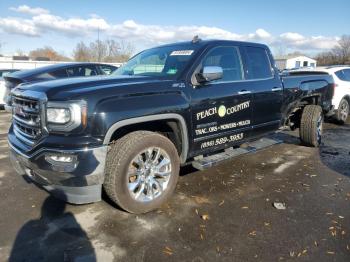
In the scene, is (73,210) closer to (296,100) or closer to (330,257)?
(330,257)

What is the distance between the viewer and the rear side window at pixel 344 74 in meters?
10.1

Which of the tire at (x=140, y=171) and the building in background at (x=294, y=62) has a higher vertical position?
the building in background at (x=294, y=62)

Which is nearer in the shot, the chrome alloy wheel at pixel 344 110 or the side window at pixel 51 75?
the side window at pixel 51 75

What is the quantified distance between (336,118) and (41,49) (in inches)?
3638

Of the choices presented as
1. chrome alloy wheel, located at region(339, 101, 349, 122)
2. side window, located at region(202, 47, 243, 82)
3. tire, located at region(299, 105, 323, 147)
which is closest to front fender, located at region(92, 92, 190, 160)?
side window, located at region(202, 47, 243, 82)

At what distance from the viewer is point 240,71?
502 centimetres

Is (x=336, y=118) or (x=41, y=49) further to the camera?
(x=41, y=49)

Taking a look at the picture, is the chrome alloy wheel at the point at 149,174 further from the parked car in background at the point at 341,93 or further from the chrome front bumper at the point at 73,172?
the parked car in background at the point at 341,93

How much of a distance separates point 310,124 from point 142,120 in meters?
4.24

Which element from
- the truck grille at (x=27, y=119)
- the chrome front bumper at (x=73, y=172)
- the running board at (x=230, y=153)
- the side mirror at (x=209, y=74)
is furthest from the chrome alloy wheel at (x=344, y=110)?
the truck grille at (x=27, y=119)

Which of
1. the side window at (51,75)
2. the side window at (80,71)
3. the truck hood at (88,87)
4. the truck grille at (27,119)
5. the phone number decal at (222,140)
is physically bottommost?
the phone number decal at (222,140)

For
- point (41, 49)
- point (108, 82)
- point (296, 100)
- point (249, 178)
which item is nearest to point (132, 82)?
point (108, 82)

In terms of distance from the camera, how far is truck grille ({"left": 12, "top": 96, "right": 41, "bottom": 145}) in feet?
11.4

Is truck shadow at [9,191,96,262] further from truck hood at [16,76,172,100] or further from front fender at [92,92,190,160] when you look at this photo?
truck hood at [16,76,172,100]
